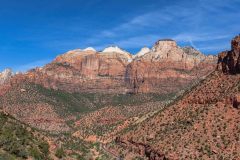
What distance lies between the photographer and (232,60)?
79.9 metres

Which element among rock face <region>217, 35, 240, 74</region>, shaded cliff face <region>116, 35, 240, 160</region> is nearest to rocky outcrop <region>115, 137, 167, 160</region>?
shaded cliff face <region>116, 35, 240, 160</region>

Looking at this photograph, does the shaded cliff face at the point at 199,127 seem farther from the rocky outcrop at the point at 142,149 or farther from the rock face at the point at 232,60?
the rock face at the point at 232,60

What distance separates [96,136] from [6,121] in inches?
2366

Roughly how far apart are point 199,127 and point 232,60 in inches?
608

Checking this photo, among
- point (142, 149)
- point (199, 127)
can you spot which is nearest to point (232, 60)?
point (199, 127)

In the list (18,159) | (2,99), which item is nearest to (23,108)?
(2,99)

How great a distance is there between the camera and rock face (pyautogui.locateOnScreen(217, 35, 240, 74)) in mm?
78875

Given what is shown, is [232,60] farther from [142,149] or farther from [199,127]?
[142,149]

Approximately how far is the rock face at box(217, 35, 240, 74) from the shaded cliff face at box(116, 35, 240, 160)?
1.11 metres

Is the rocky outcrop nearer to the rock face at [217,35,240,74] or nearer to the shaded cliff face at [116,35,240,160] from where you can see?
the shaded cliff face at [116,35,240,160]

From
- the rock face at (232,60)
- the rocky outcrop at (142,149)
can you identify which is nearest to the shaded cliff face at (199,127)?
the rocky outcrop at (142,149)

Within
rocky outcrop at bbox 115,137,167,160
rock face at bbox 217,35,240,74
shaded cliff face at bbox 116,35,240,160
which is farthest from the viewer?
rock face at bbox 217,35,240,74

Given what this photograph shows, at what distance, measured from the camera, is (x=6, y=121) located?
186ft

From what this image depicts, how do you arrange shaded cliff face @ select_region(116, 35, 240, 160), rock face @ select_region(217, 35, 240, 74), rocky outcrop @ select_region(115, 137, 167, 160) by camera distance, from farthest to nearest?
rock face @ select_region(217, 35, 240, 74), rocky outcrop @ select_region(115, 137, 167, 160), shaded cliff face @ select_region(116, 35, 240, 160)
